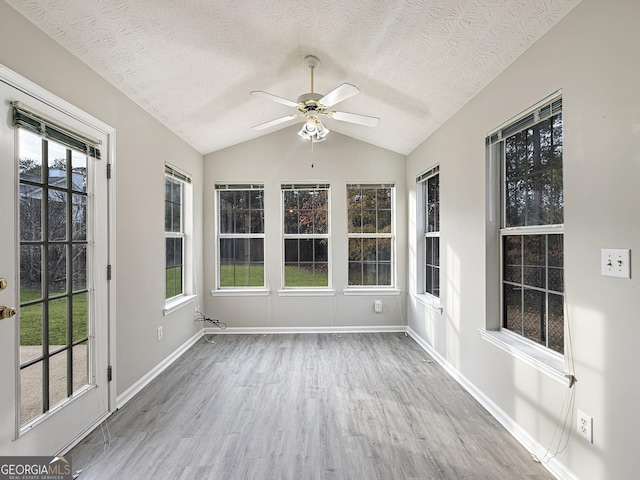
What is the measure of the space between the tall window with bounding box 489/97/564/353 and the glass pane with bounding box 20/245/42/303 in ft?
10.00

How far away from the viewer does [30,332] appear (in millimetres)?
1737

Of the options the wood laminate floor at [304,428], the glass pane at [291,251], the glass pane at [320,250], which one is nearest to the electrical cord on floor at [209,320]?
the wood laminate floor at [304,428]

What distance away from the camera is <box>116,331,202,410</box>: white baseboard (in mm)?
2506

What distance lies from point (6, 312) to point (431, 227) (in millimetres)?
3800

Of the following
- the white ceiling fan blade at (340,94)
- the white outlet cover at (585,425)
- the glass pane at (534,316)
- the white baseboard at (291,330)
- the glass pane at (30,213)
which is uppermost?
the white ceiling fan blade at (340,94)

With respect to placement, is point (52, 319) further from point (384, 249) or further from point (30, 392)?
point (384, 249)

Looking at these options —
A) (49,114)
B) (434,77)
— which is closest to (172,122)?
(49,114)

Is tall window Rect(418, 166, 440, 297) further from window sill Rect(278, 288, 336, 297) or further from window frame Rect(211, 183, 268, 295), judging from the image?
window frame Rect(211, 183, 268, 295)

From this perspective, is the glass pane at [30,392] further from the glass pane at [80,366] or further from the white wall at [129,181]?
the white wall at [129,181]

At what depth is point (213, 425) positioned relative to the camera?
7.26ft

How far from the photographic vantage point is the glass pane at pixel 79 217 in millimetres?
2053

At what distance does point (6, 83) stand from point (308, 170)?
10.5ft

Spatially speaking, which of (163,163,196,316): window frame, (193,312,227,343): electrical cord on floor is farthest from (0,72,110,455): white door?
(193,312,227,343): electrical cord on floor

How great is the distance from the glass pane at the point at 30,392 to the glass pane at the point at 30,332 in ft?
0.23
